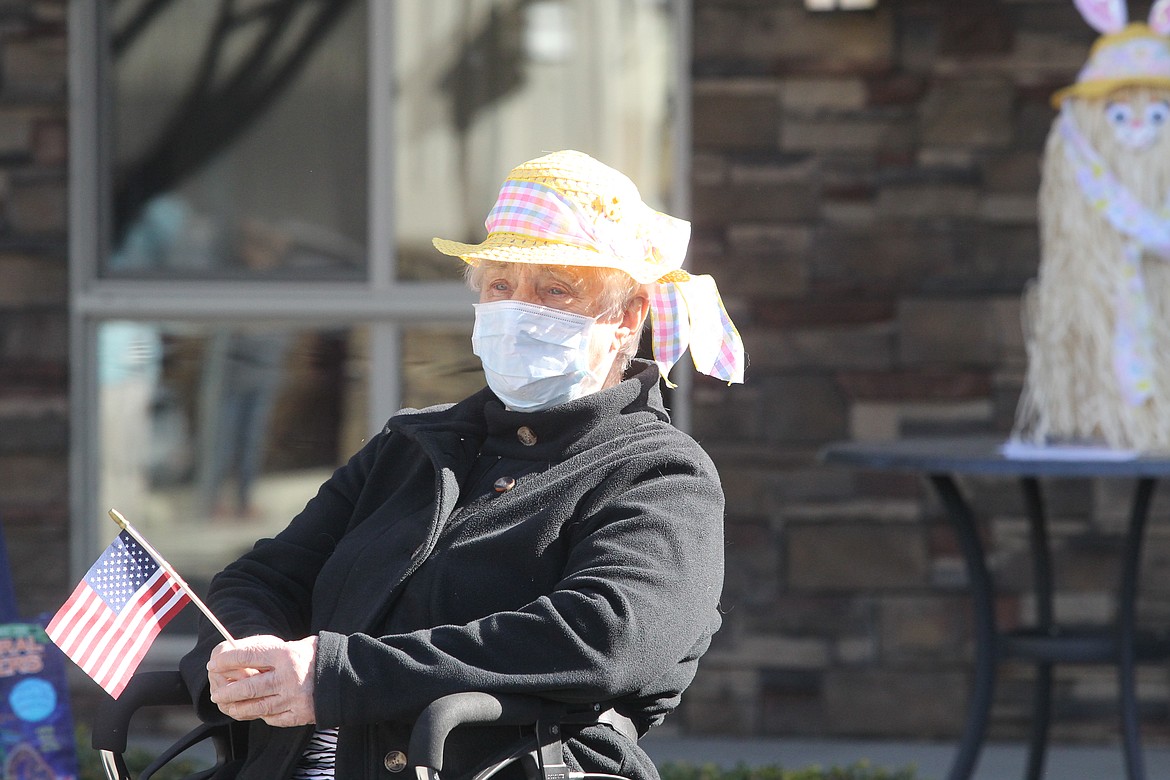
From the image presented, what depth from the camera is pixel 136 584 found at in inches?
80.5

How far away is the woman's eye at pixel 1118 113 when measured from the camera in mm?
3162

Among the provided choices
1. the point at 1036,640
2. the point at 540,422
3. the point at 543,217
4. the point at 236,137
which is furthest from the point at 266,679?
the point at 236,137

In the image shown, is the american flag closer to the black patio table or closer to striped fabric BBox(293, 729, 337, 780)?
striped fabric BBox(293, 729, 337, 780)

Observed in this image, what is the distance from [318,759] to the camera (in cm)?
215

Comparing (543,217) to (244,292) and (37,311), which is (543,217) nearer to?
(244,292)

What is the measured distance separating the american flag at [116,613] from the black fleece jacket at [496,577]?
0.11 metres

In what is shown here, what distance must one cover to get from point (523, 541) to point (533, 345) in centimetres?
29

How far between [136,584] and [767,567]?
252cm

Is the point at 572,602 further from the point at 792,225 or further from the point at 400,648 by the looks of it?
the point at 792,225

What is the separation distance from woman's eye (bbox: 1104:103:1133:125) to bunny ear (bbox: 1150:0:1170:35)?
183mm

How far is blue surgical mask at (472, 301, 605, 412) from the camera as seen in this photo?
2143mm

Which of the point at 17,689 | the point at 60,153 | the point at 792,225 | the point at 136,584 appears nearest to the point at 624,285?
the point at 136,584

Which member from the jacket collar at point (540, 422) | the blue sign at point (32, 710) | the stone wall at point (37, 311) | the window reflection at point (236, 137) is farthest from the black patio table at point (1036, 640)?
the stone wall at point (37, 311)

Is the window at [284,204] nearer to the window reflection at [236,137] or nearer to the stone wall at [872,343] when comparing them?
the window reflection at [236,137]
